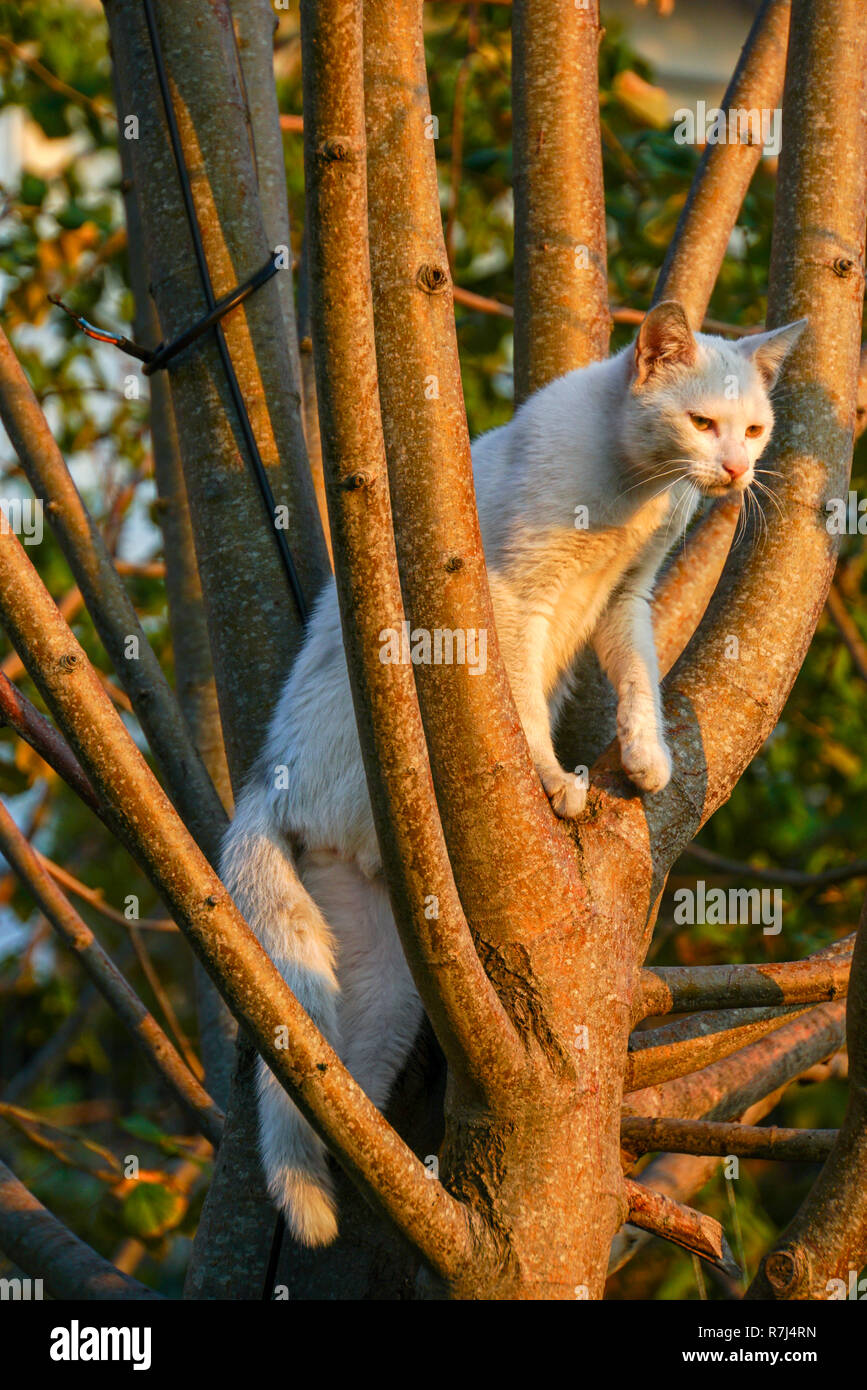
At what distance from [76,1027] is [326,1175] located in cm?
412

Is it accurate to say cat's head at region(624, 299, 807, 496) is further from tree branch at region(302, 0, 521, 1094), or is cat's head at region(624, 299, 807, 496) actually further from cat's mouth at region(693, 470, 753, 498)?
tree branch at region(302, 0, 521, 1094)

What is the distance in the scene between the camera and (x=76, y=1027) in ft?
19.0

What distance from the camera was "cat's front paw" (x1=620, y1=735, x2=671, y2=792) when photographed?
2053mm

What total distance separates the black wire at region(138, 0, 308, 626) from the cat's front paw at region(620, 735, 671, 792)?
2.41 feet

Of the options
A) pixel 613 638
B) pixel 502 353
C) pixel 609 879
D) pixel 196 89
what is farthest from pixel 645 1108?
pixel 502 353

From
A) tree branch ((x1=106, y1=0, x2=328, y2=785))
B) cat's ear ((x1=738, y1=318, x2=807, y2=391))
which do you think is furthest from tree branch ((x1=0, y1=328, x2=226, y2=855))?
cat's ear ((x1=738, y1=318, x2=807, y2=391))

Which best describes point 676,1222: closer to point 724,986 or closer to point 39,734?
point 724,986

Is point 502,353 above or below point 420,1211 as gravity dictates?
above

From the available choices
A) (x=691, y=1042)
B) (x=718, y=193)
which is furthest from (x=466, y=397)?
(x=691, y=1042)

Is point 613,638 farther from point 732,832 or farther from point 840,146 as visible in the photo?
point 732,832

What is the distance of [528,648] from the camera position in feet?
8.31

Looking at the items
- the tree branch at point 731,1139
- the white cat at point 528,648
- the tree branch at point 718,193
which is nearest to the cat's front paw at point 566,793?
the white cat at point 528,648

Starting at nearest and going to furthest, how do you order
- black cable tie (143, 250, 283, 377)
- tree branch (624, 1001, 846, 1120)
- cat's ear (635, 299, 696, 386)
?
black cable tie (143, 250, 283, 377), tree branch (624, 1001, 846, 1120), cat's ear (635, 299, 696, 386)

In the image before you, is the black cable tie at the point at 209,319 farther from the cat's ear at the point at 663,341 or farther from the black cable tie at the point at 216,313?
the cat's ear at the point at 663,341
